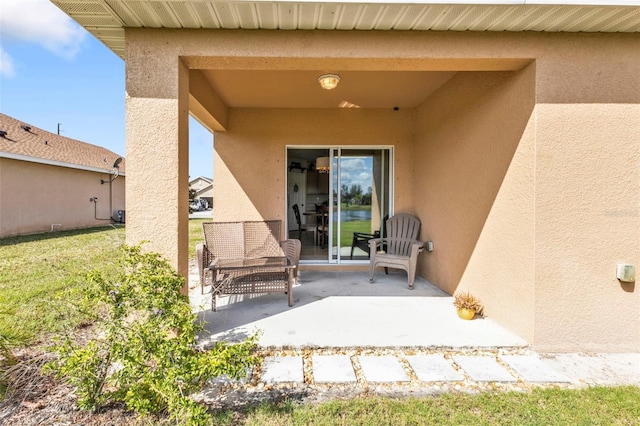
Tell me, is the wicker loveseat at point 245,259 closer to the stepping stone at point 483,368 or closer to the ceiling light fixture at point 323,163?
the stepping stone at point 483,368

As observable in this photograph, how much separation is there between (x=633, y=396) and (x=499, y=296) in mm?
1270

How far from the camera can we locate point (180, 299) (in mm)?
2354

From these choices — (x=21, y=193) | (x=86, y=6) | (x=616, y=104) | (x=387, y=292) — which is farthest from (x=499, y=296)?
→ (x=21, y=193)

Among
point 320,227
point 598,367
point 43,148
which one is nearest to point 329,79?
point 598,367

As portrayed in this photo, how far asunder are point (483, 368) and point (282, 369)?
1715 millimetres

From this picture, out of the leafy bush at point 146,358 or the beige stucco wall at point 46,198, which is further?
the beige stucco wall at point 46,198

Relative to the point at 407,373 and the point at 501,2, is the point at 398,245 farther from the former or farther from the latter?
the point at 501,2

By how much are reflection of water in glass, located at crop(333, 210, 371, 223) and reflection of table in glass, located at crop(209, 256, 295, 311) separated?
2.28 m

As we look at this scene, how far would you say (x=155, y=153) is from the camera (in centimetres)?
289

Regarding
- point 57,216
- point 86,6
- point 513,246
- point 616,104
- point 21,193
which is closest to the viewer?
point 86,6

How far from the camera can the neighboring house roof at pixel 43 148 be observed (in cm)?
1106

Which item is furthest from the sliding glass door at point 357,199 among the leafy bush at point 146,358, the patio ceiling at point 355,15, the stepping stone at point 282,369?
the leafy bush at point 146,358

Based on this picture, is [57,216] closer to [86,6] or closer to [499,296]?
[86,6]

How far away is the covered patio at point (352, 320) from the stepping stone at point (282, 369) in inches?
7.0
